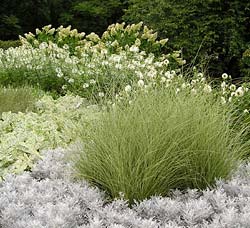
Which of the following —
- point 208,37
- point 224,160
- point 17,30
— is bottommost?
point 17,30

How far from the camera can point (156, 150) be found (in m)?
3.08

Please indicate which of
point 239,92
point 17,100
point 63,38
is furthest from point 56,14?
point 239,92

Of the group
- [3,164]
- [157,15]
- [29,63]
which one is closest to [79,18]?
[157,15]

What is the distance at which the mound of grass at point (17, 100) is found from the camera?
213 inches

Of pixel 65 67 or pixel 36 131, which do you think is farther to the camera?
pixel 65 67

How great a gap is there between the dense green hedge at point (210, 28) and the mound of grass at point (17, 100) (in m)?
5.83

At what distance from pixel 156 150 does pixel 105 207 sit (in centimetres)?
48

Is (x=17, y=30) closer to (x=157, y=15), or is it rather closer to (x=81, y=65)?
(x=157, y=15)

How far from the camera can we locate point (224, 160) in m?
3.29

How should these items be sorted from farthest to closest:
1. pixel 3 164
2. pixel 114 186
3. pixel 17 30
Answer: pixel 17 30 < pixel 3 164 < pixel 114 186

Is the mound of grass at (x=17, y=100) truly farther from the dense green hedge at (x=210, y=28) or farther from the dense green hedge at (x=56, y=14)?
the dense green hedge at (x=56, y=14)

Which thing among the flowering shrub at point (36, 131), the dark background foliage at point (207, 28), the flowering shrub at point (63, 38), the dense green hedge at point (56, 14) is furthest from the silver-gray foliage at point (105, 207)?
the dense green hedge at point (56, 14)

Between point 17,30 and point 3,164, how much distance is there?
16.7m

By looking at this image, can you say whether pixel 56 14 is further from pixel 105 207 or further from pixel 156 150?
pixel 105 207
